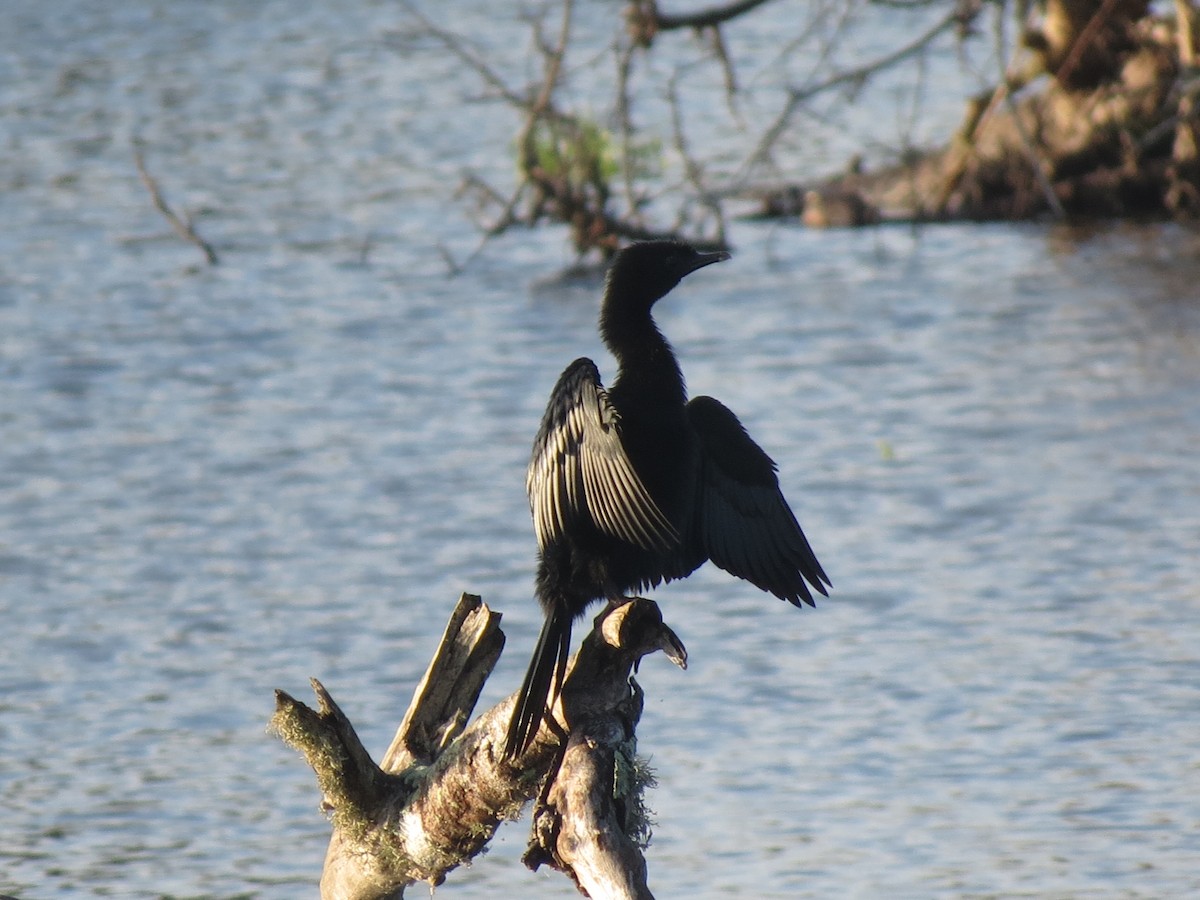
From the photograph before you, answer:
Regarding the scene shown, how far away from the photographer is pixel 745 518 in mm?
4551

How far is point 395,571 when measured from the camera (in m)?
8.05

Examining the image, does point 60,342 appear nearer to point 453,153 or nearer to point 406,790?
point 453,153

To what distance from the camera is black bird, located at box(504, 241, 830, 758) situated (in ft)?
13.0

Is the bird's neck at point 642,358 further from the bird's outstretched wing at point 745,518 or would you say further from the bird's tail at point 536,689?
the bird's tail at point 536,689

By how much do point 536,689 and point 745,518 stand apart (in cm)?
95

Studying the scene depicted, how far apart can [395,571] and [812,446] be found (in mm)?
2389

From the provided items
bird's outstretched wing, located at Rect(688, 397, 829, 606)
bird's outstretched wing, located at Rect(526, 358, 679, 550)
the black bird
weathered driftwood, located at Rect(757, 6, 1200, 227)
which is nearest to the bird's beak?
the black bird

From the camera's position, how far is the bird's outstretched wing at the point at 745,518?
450 centimetres

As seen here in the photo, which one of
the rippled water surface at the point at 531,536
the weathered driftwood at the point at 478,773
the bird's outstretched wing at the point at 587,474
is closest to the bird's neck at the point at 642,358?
the bird's outstretched wing at the point at 587,474

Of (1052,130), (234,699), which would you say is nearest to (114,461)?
(234,699)

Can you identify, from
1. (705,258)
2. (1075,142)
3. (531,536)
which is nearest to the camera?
(705,258)

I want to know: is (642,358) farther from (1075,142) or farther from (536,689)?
(1075,142)

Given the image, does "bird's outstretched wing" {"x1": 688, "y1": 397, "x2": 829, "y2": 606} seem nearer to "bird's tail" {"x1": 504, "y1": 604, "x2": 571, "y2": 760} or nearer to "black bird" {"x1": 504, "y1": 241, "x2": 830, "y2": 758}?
"black bird" {"x1": 504, "y1": 241, "x2": 830, "y2": 758}

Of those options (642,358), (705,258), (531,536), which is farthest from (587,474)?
(531,536)
